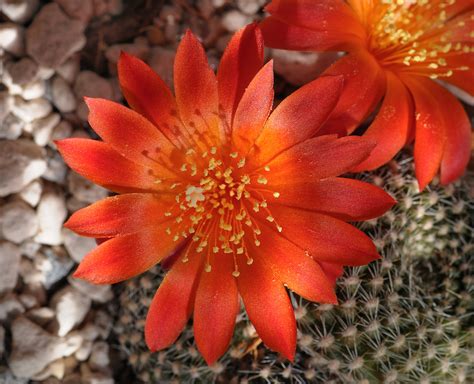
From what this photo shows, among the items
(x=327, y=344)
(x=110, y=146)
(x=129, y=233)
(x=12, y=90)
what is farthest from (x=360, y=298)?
(x=12, y=90)

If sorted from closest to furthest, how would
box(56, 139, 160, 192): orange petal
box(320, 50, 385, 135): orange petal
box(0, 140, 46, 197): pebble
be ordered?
box(56, 139, 160, 192): orange petal < box(320, 50, 385, 135): orange petal < box(0, 140, 46, 197): pebble

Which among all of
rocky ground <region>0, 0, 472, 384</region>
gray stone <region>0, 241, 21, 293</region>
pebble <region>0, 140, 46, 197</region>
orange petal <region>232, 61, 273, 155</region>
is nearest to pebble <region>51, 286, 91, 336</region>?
rocky ground <region>0, 0, 472, 384</region>

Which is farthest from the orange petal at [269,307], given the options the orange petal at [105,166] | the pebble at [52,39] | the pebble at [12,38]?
the pebble at [12,38]

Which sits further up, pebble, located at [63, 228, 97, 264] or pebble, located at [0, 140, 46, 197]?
pebble, located at [0, 140, 46, 197]

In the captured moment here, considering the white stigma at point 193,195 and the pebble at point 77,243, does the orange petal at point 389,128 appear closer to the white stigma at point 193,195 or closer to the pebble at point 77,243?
the white stigma at point 193,195

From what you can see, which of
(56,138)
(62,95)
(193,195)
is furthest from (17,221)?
(193,195)

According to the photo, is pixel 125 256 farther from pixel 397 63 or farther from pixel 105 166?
pixel 397 63

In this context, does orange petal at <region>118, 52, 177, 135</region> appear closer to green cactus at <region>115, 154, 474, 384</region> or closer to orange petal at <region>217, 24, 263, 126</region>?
orange petal at <region>217, 24, 263, 126</region>
